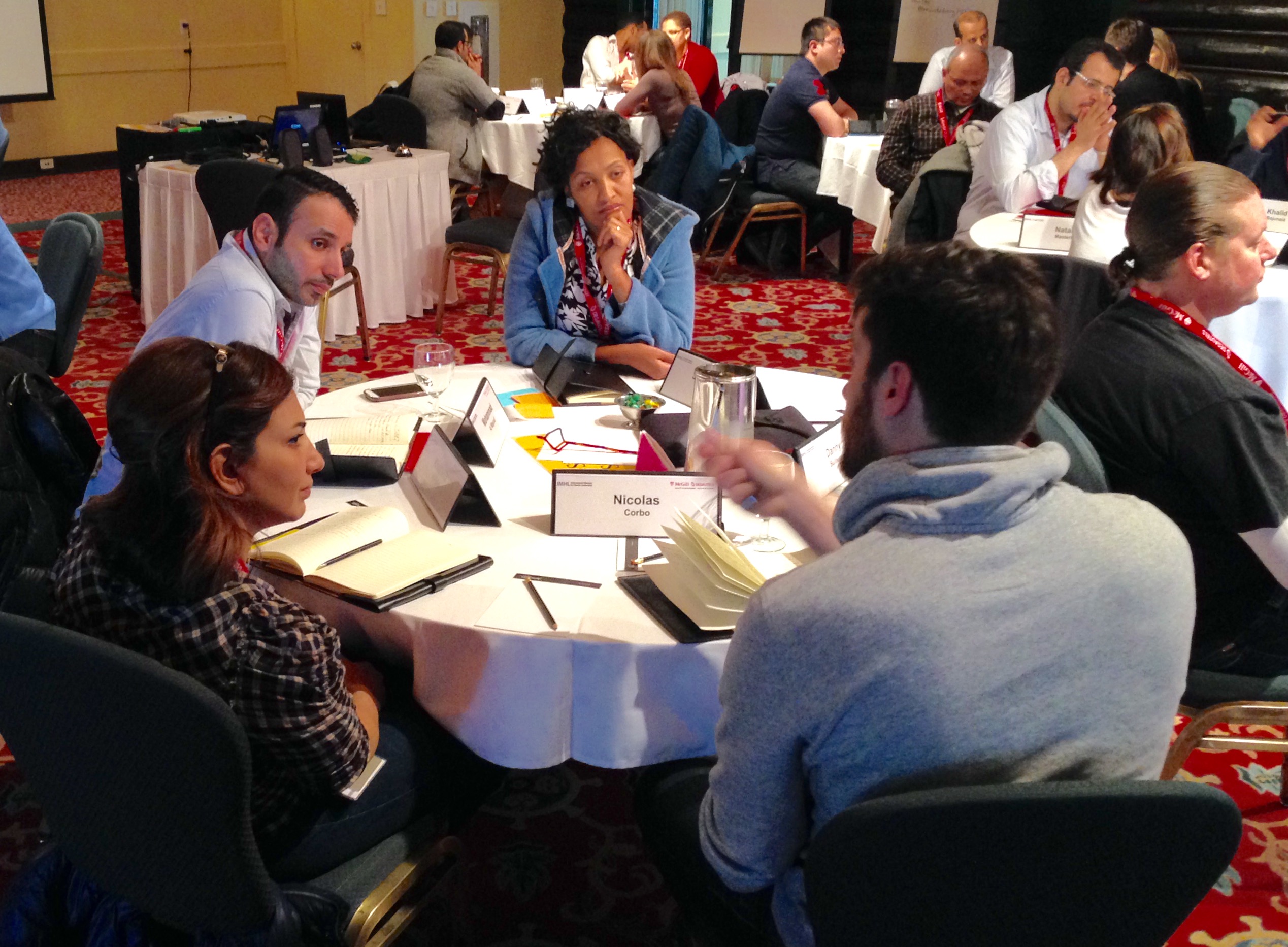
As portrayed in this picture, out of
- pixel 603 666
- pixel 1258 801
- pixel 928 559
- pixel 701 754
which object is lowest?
pixel 1258 801

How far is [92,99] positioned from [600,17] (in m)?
4.70

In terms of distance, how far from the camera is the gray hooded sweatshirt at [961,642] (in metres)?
1.02

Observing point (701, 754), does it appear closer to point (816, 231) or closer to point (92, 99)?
point (816, 231)

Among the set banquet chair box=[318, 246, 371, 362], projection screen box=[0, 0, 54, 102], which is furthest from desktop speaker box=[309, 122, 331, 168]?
projection screen box=[0, 0, 54, 102]

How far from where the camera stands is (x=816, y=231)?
6.94m

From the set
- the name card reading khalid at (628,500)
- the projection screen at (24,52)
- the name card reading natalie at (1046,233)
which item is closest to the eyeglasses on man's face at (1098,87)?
the name card reading natalie at (1046,233)

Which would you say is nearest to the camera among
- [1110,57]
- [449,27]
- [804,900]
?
[804,900]

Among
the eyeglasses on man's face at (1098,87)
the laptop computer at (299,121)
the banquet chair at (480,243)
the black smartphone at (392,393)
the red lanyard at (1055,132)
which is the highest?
the eyeglasses on man's face at (1098,87)

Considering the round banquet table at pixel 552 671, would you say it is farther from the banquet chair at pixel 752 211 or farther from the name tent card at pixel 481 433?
the banquet chair at pixel 752 211

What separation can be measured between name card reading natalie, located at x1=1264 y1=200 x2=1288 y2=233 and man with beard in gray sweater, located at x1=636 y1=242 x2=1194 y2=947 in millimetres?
3244

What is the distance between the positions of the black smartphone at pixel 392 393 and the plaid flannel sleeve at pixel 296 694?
101 centimetres

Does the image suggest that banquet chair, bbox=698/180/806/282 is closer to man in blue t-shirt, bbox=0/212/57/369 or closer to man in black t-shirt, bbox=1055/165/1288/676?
man in blue t-shirt, bbox=0/212/57/369

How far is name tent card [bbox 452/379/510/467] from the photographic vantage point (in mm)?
2049

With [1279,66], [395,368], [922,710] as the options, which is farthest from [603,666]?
[1279,66]
